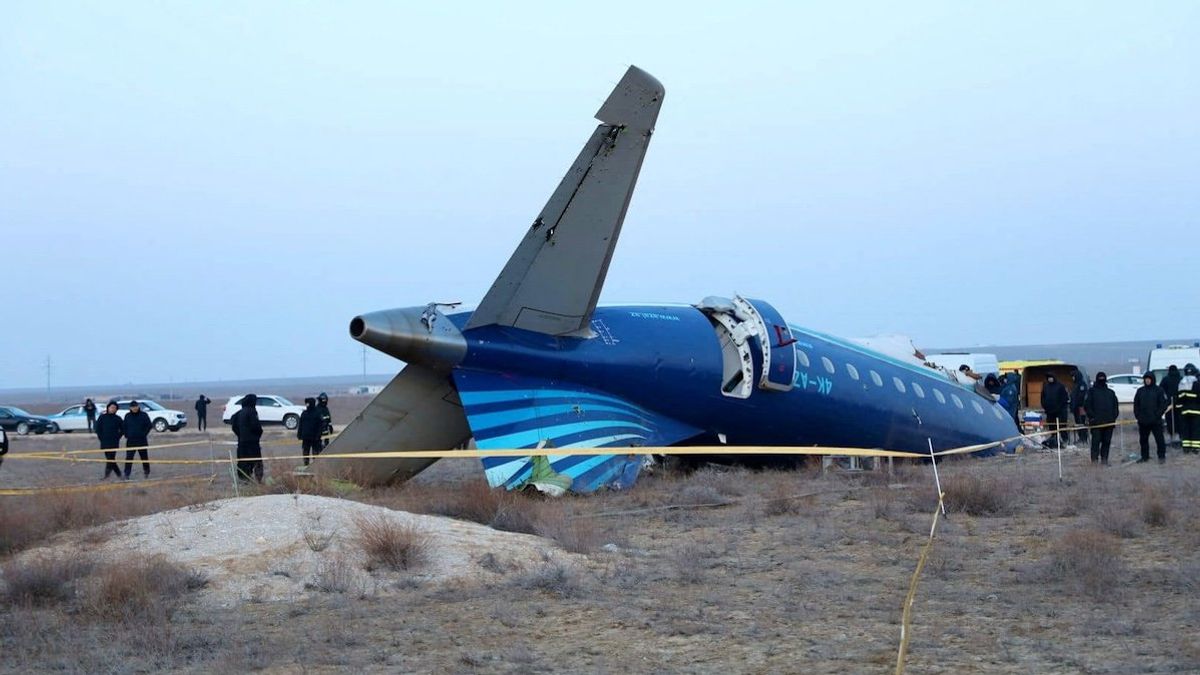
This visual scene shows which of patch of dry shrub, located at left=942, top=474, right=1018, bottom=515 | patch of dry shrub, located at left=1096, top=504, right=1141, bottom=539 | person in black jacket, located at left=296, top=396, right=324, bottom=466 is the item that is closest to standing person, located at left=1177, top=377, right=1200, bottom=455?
patch of dry shrub, located at left=942, top=474, right=1018, bottom=515

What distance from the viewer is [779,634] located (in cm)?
880

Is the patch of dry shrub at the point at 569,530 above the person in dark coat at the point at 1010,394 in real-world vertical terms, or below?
below

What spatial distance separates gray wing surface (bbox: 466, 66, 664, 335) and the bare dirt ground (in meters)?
2.87

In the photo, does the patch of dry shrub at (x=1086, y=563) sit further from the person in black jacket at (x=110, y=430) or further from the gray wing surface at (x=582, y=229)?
the person in black jacket at (x=110, y=430)

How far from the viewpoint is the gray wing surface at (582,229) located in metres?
16.2

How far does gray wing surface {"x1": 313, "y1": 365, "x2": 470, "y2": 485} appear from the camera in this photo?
59.3 ft

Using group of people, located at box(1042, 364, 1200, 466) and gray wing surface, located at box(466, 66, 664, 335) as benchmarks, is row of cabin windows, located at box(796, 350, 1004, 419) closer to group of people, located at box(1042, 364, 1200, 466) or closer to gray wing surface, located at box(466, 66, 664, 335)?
group of people, located at box(1042, 364, 1200, 466)

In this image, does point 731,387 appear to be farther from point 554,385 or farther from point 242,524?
point 242,524

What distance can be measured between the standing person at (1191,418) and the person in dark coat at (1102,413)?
1756mm

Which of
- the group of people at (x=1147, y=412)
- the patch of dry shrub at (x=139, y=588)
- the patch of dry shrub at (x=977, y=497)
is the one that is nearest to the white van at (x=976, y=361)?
the group of people at (x=1147, y=412)

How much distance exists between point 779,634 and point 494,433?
872 centimetres

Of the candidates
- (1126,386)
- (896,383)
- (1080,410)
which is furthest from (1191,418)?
(1126,386)

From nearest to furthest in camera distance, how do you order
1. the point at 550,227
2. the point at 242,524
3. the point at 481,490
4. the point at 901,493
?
the point at 242,524, the point at 481,490, the point at 550,227, the point at 901,493

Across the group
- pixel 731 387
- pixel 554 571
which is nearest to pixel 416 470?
pixel 731 387
